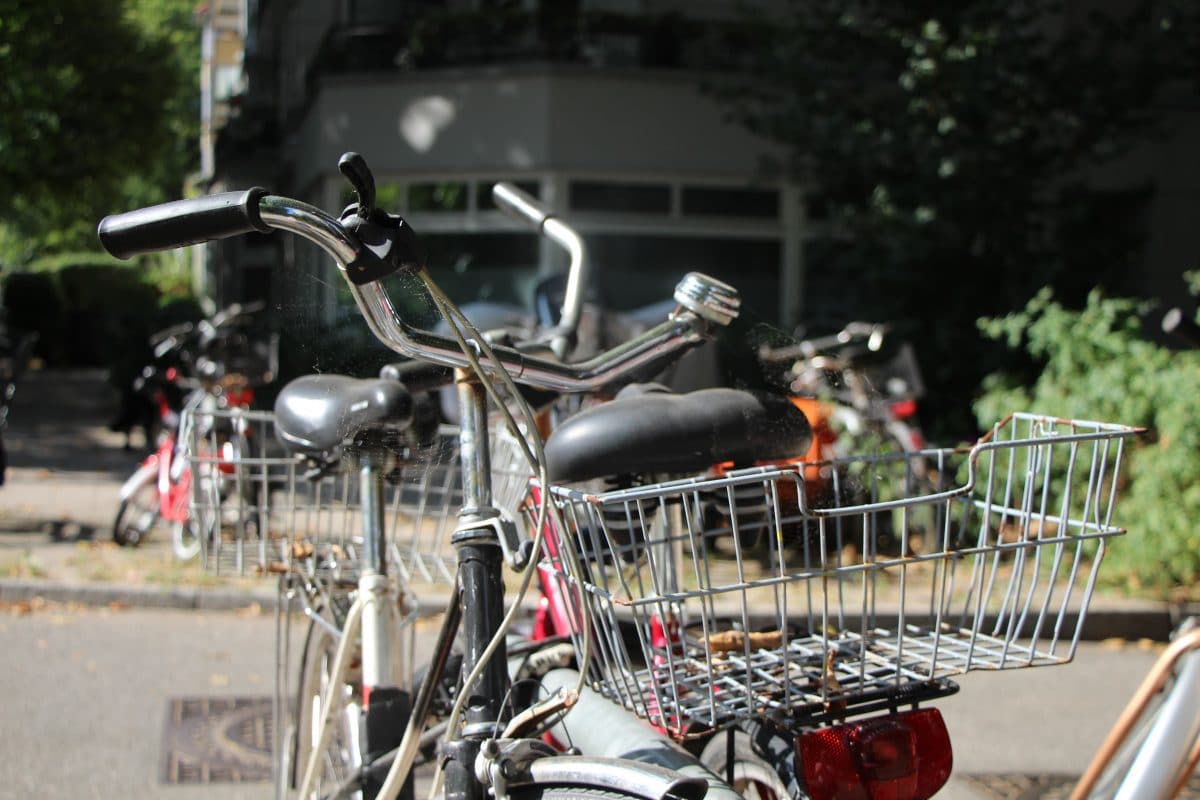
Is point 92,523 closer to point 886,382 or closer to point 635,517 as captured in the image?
point 886,382

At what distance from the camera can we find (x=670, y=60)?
13031 mm

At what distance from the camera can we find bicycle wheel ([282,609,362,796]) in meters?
2.78

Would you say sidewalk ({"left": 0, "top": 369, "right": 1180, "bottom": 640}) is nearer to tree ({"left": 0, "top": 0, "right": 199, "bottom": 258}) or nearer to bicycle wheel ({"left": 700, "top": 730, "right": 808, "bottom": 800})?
tree ({"left": 0, "top": 0, "right": 199, "bottom": 258})

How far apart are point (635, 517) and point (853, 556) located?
17.1 ft

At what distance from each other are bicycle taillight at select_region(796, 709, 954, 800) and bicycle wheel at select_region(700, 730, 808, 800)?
0.18ft


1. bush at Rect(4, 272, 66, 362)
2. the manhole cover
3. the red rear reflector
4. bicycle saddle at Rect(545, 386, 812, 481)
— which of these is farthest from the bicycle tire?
bush at Rect(4, 272, 66, 362)

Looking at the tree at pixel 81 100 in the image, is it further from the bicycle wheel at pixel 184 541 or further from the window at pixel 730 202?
the window at pixel 730 202

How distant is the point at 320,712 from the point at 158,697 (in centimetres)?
264

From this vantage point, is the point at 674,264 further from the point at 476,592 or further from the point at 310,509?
the point at 476,592

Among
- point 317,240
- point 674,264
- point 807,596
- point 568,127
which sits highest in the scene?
point 568,127

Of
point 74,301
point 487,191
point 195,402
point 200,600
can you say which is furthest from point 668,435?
point 74,301

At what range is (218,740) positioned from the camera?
4.66m

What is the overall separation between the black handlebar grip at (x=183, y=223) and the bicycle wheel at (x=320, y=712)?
4.00 ft

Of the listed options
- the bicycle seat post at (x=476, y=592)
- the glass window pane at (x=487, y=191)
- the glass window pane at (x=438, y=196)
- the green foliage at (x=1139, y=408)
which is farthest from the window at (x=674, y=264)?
the bicycle seat post at (x=476, y=592)
